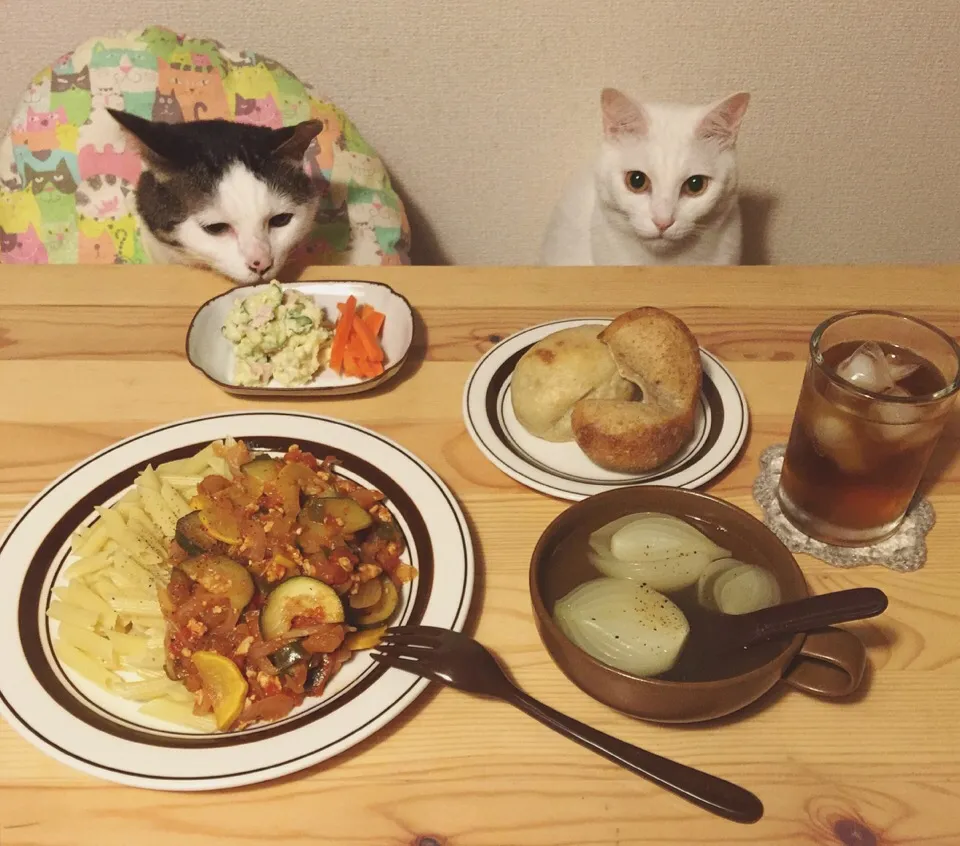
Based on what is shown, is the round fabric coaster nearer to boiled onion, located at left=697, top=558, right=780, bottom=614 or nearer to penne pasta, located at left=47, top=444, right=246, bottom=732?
boiled onion, located at left=697, top=558, right=780, bottom=614

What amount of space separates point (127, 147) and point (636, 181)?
1.05 m

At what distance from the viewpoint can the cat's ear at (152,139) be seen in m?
1.35

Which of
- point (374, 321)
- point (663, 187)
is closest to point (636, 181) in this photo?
point (663, 187)

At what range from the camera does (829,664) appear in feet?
2.46

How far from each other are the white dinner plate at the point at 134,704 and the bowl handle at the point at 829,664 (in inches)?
13.1

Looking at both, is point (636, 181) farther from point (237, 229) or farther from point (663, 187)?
point (237, 229)

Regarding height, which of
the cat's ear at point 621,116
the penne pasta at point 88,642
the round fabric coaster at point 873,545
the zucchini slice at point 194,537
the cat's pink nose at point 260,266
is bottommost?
the penne pasta at point 88,642

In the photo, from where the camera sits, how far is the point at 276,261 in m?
1.48

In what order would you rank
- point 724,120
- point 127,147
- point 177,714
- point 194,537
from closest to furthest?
1. point 177,714
2. point 194,537
3. point 724,120
4. point 127,147

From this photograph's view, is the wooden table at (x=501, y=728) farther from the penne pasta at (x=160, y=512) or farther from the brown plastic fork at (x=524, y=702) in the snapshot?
the penne pasta at (x=160, y=512)

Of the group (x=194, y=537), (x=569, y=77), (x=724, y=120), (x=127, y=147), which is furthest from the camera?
(x=569, y=77)

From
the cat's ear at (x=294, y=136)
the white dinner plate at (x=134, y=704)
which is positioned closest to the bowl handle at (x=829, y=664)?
the white dinner plate at (x=134, y=704)

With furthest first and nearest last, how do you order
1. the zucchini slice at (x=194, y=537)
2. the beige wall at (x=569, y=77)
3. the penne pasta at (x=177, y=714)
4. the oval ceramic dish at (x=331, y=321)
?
the beige wall at (x=569, y=77)
the oval ceramic dish at (x=331, y=321)
the zucchini slice at (x=194, y=537)
the penne pasta at (x=177, y=714)

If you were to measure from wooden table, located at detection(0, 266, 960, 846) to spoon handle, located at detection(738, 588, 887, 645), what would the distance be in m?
0.13
